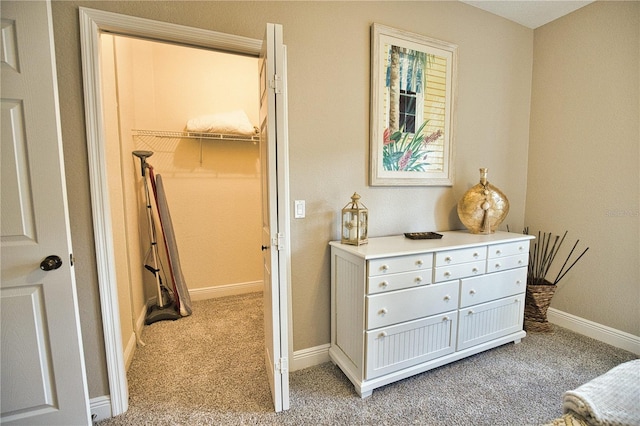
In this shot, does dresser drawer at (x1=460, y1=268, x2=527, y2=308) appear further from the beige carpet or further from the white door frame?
the white door frame

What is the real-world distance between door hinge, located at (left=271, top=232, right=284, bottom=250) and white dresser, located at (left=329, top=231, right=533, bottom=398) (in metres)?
0.48

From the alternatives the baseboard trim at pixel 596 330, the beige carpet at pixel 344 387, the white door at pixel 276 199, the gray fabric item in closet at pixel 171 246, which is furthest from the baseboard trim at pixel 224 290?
the baseboard trim at pixel 596 330

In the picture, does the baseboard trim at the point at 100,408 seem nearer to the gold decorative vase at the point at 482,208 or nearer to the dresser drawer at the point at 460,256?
the dresser drawer at the point at 460,256

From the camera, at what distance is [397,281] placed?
5.71 ft

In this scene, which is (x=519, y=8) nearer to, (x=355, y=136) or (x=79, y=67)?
(x=355, y=136)

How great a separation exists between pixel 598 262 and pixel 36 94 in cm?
391

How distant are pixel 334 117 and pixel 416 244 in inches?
42.0

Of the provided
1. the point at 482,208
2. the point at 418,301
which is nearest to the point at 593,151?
the point at 482,208

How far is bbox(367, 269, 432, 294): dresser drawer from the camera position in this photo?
1.68 metres

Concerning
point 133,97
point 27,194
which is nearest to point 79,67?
point 27,194

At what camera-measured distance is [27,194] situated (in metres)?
1.25

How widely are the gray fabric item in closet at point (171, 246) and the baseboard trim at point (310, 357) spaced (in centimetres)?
144

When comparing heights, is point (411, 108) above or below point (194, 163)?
above

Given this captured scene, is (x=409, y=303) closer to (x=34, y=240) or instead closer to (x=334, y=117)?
(x=334, y=117)
